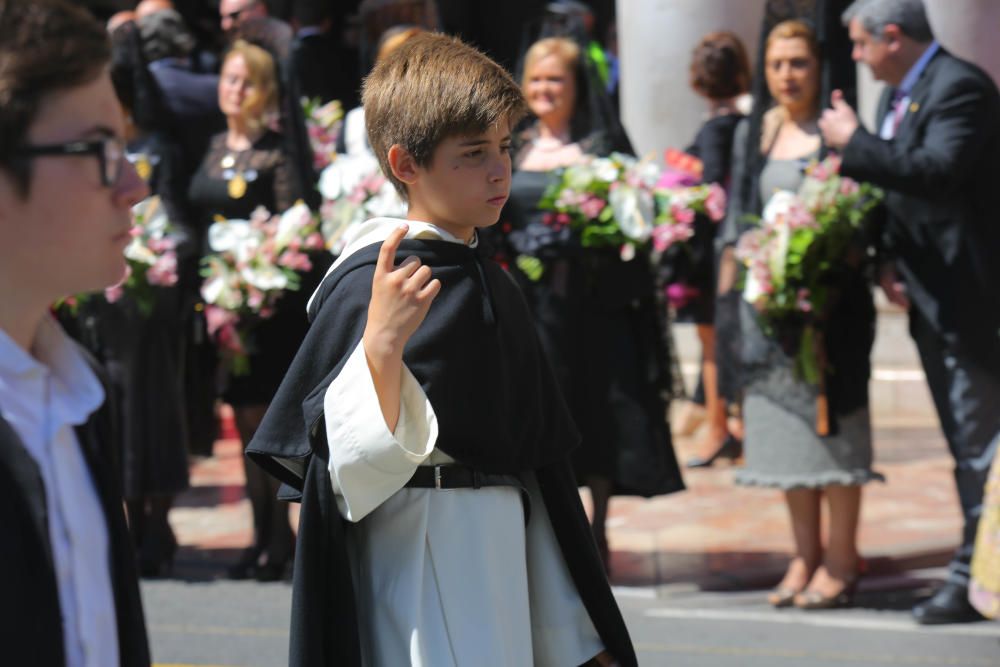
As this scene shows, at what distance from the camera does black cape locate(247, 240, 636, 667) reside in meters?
3.18

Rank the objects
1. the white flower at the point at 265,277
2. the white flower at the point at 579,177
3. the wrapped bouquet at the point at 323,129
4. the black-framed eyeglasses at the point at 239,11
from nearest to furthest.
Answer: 1. the white flower at the point at 579,177
2. the white flower at the point at 265,277
3. the wrapped bouquet at the point at 323,129
4. the black-framed eyeglasses at the point at 239,11

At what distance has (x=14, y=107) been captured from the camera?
6.68ft

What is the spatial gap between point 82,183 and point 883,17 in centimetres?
473

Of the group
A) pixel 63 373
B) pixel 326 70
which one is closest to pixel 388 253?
pixel 63 373

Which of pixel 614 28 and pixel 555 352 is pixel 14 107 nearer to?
pixel 555 352

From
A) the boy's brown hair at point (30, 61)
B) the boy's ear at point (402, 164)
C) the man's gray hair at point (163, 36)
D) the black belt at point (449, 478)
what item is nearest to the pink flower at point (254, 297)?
the man's gray hair at point (163, 36)

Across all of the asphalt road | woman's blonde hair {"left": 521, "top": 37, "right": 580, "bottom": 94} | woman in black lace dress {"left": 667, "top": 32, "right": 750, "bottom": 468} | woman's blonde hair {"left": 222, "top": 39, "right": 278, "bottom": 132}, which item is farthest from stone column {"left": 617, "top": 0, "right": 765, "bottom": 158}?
the asphalt road

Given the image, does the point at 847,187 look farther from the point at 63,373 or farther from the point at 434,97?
the point at 63,373

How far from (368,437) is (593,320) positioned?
390 centimetres

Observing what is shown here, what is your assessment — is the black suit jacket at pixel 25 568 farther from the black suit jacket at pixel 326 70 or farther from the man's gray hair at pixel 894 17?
the black suit jacket at pixel 326 70

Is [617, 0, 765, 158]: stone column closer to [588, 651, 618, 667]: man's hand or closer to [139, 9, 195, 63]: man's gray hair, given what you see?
[139, 9, 195, 63]: man's gray hair

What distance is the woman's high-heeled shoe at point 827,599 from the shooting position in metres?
6.41

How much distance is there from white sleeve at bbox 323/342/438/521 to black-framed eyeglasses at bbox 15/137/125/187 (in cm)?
97

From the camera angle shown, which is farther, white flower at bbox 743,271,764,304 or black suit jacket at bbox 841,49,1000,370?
white flower at bbox 743,271,764,304
